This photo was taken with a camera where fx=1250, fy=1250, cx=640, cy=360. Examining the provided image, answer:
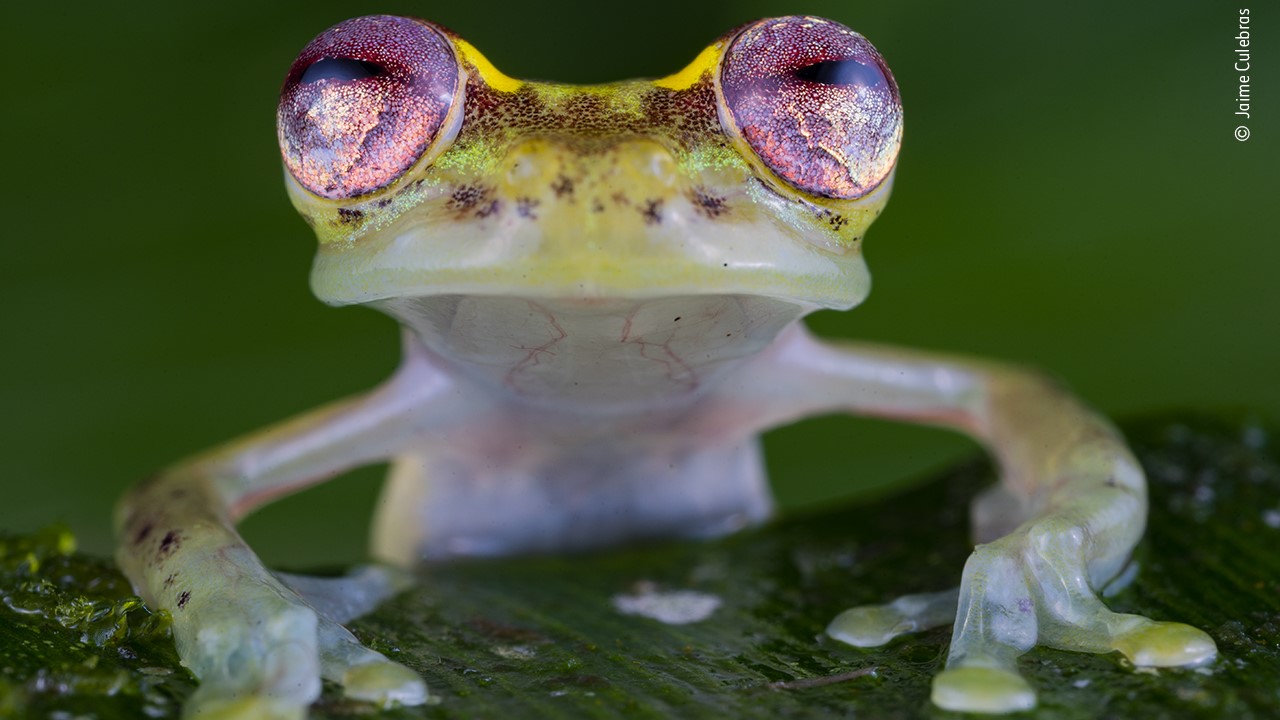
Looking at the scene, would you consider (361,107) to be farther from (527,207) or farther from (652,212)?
(652,212)

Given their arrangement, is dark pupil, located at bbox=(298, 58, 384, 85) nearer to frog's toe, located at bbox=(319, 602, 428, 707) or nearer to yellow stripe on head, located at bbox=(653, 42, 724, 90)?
yellow stripe on head, located at bbox=(653, 42, 724, 90)

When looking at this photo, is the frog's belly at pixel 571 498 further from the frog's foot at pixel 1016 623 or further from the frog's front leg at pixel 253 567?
the frog's foot at pixel 1016 623

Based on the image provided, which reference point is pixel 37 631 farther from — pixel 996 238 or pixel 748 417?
pixel 996 238

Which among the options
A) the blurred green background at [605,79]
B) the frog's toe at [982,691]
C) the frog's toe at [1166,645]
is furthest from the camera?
the blurred green background at [605,79]

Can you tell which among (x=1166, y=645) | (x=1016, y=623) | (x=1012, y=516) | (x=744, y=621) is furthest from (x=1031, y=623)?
(x=1012, y=516)

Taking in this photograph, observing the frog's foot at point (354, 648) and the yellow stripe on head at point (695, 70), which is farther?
the yellow stripe on head at point (695, 70)

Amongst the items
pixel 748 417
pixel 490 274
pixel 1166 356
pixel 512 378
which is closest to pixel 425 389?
pixel 512 378

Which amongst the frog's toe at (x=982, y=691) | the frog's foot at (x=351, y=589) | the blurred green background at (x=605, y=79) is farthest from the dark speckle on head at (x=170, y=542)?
the blurred green background at (x=605, y=79)

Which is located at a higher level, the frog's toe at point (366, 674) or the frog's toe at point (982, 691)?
the frog's toe at point (982, 691)
